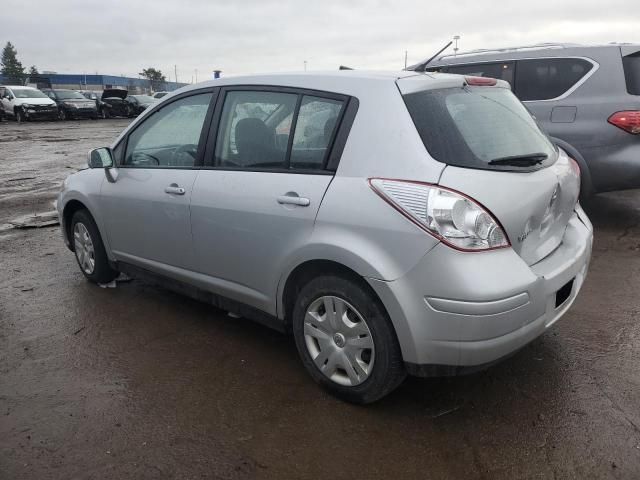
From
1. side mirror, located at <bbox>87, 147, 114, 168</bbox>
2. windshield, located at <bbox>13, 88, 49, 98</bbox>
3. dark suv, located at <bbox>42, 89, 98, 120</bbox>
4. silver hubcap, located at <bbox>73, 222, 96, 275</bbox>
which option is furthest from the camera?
dark suv, located at <bbox>42, 89, 98, 120</bbox>

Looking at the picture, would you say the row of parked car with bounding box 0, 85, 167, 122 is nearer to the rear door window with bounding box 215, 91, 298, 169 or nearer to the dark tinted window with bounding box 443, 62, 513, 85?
the dark tinted window with bounding box 443, 62, 513, 85

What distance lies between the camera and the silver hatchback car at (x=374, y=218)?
2.44 m

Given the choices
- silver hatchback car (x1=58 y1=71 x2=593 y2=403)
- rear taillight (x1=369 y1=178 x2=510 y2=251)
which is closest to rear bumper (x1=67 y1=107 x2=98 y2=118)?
silver hatchback car (x1=58 y1=71 x2=593 y2=403)

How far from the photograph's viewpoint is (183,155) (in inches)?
146

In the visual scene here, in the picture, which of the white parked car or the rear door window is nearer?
the rear door window

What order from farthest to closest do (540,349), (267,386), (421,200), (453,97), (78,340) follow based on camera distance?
(78,340) < (540,349) < (267,386) < (453,97) < (421,200)

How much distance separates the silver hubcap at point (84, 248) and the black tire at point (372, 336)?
8.09 ft

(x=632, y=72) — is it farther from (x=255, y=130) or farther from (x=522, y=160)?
(x=255, y=130)

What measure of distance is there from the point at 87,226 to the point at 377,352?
9.72 feet

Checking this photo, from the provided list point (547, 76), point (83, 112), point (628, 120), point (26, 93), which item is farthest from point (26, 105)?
point (628, 120)

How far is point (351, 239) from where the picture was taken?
262 centimetres

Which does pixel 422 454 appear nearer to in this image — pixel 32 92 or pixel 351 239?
pixel 351 239

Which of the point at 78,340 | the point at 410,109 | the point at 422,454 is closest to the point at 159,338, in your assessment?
the point at 78,340

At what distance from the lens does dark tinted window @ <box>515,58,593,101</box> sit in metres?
5.96
